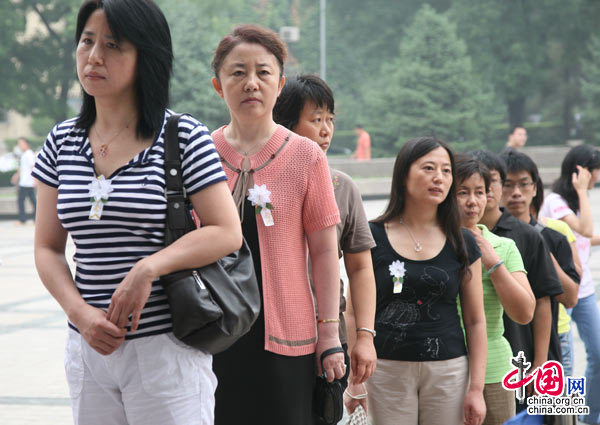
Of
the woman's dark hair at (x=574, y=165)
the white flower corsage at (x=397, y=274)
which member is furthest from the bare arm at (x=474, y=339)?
the woman's dark hair at (x=574, y=165)

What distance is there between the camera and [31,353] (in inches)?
278

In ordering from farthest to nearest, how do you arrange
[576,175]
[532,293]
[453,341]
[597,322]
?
[576,175], [597,322], [532,293], [453,341]

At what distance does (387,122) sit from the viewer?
34.4m

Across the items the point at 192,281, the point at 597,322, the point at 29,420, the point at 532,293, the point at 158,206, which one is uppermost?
the point at 158,206

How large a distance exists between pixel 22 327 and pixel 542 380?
6.01 m

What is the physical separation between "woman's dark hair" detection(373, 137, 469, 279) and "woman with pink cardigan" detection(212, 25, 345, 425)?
0.89m

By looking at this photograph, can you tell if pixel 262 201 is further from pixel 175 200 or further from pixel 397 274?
pixel 397 274

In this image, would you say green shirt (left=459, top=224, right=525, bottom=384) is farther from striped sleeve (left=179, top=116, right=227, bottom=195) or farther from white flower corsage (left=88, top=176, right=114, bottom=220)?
white flower corsage (left=88, top=176, right=114, bottom=220)

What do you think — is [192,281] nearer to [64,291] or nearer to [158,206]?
[158,206]

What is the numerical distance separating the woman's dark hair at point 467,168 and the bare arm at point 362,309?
A: 1088 millimetres

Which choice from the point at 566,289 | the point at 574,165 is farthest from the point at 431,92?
the point at 566,289

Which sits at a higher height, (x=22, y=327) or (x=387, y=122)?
(x=387, y=122)

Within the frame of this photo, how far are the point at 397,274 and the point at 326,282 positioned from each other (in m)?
0.72

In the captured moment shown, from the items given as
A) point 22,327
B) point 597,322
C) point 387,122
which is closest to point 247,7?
point 387,122
